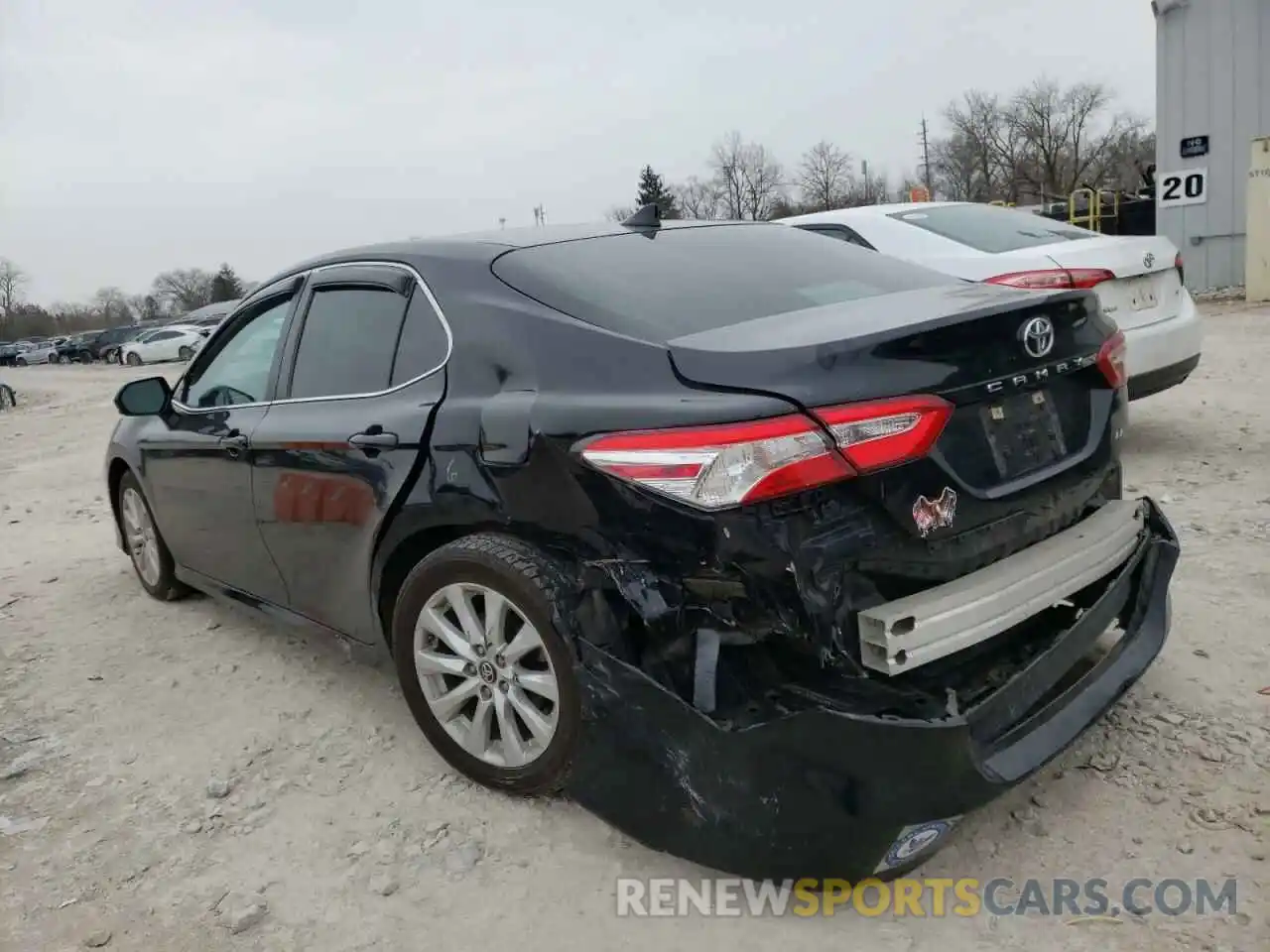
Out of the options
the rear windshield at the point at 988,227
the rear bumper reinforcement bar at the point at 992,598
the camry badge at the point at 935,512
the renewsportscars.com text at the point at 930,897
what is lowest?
the renewsportscars.com text at the point at 930,897

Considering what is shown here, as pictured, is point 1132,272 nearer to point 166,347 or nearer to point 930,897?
point 930,897

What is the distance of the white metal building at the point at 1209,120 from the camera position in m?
15.7

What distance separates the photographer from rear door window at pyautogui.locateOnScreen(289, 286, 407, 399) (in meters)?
3.08

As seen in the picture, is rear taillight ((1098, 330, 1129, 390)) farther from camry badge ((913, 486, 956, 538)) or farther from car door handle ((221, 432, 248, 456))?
car door handle ((221, 432, 248, 456))

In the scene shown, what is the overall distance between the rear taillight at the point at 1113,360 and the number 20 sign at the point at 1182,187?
16.5 m

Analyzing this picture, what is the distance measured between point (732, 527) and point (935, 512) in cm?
47

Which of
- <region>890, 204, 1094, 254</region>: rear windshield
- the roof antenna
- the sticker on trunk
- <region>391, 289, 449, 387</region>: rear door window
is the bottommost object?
the sticker on trunk

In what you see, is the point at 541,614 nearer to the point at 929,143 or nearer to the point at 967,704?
the point at 967,704

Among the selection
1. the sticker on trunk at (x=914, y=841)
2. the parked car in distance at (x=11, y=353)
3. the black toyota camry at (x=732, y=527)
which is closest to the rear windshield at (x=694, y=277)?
the black toyota camry at (x=732, y=527)

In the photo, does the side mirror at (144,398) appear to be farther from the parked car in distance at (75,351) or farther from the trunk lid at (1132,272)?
the parked car in distance at (75,351)

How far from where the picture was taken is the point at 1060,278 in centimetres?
511

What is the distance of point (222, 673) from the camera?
3.93 meters

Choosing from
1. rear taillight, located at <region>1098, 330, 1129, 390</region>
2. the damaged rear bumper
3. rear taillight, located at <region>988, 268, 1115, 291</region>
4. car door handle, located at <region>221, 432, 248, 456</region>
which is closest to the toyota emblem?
rear taillight, located at <region>1098, 330, 1129, 390</region>

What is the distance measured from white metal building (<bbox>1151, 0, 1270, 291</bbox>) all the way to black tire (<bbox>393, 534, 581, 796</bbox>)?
55.7 ft
